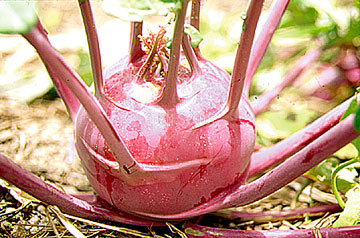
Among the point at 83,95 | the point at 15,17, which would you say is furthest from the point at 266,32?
the point at 15,17

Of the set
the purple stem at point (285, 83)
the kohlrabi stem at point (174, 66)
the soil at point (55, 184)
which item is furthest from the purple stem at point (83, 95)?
the purple stem at point (285, 83)

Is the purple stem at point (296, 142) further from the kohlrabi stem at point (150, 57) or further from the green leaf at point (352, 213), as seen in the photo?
the kohlrabi stem at point (150, 57)

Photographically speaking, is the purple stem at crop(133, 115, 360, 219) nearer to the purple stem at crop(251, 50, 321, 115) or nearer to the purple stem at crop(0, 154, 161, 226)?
the purple stem at crop(0, 154, 161, 226)

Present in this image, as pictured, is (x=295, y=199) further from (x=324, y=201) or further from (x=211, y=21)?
(x=211, y=21)

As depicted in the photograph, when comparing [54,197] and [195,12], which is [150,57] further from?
[54,197]

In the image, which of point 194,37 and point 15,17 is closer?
point 15,17
